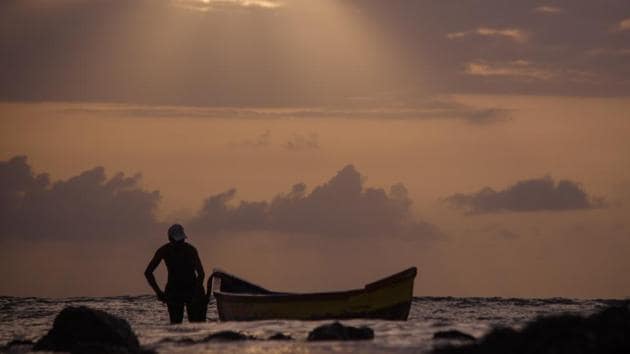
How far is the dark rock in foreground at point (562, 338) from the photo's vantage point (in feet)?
51.0

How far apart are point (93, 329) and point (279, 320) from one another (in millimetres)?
6485

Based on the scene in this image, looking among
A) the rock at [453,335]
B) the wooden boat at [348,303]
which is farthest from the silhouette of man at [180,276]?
the rock at [453,335]

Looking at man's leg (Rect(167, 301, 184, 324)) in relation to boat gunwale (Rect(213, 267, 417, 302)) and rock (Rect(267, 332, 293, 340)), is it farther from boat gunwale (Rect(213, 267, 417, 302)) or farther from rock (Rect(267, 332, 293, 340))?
rock (Rect(267, 332, 293, 340))

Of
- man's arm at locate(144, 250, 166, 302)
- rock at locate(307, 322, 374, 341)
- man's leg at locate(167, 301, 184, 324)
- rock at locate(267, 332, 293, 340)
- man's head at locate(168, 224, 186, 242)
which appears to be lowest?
rock at locate(267, 332, 293, 340)

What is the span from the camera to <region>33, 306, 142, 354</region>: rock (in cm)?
2061

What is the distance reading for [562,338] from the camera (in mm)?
16141

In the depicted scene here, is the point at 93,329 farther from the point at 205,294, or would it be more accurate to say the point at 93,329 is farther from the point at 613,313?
the point at 613,313

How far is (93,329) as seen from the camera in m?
21.1

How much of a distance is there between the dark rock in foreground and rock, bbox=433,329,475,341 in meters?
2.71

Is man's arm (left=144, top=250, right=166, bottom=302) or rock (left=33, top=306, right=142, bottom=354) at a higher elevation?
man's arm (left=144, top=250, right=166, bottom=302)

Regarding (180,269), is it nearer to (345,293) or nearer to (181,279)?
(181,279)

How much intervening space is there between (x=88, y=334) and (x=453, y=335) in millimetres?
6455

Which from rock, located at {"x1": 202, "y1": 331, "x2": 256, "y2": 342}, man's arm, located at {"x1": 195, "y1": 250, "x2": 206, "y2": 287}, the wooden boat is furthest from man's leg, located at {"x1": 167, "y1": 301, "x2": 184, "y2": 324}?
rock, located at {"x1": 202, "y1": 331, "x2": 256, "y2": 342}

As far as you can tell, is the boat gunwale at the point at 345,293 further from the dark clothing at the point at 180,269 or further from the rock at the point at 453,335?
the rock at the point at 453,335
